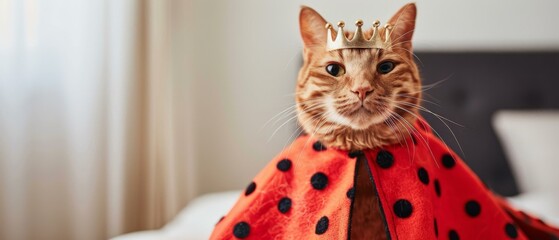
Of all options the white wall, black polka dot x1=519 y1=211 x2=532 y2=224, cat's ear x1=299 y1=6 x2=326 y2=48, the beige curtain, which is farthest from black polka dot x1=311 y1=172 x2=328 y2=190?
the white wall

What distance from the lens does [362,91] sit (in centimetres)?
55

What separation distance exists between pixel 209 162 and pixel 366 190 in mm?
1089

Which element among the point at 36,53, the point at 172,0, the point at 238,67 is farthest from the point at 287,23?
the point at 36,53

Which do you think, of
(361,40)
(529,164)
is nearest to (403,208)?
(361,40)

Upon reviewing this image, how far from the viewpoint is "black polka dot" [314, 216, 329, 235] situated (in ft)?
1.85

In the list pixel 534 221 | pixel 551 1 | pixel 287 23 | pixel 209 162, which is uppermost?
pixel 551 1

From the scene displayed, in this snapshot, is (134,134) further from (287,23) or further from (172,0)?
(287,23)

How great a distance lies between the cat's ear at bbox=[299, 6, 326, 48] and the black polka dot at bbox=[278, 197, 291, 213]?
0.88 ft

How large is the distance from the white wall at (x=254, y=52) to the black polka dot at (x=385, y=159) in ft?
2.86

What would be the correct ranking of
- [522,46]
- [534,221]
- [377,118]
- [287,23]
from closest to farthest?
[377,118], [534,221], [287,23], [522,46]

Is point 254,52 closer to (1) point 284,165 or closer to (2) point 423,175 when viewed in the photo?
(1) point 284,165

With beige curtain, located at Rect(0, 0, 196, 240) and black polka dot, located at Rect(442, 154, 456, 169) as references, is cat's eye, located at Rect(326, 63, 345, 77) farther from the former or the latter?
beige curtain, located at Rect(0, 0, 196, 240)

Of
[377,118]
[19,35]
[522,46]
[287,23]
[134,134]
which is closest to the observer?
[377,118]

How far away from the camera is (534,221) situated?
752mm
